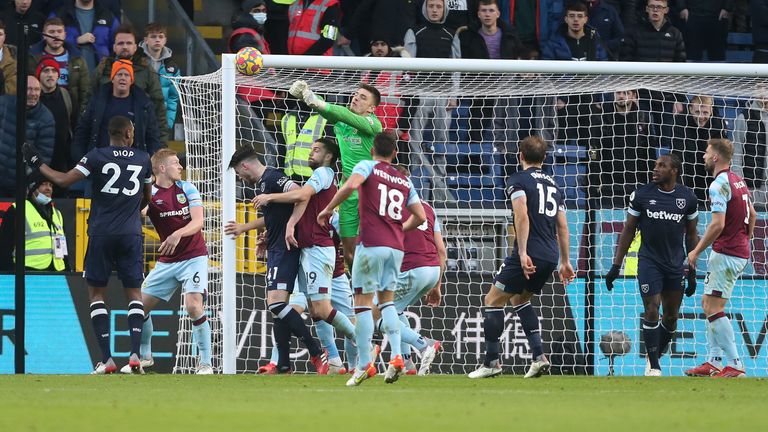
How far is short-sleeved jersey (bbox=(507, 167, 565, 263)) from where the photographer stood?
11.4 metres

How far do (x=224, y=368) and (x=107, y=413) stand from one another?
193 inches

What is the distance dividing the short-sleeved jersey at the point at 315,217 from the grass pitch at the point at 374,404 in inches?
56.3

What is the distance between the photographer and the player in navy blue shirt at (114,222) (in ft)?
40.0

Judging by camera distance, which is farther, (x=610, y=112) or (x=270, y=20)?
(x=270, y=20)

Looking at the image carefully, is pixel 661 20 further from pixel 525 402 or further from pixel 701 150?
pixel 525 402

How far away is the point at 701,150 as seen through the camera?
1614 centimetres

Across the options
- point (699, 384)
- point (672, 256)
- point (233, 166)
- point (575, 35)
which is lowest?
point (699, 384)

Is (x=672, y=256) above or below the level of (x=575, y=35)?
below

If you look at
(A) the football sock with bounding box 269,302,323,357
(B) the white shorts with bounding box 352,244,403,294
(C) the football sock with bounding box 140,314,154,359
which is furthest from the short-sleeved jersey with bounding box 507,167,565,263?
(C) the football sock with bounding box 140,314,154,359

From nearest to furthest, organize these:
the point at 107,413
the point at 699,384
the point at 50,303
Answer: the point at 107,413
the point at 699,384
the point at 50,303

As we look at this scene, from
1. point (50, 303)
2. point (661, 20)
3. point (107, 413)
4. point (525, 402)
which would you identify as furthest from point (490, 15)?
point (107, 413)

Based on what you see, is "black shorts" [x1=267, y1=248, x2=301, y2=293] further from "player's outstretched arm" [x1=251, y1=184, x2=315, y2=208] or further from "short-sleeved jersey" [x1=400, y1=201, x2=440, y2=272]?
"short-sleeved jersey" [x1=400, y1=201, x2=440, y2=272]

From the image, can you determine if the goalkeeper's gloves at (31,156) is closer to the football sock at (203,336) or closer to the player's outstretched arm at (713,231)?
the football sock at (203,336)

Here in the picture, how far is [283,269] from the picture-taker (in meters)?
12.5
